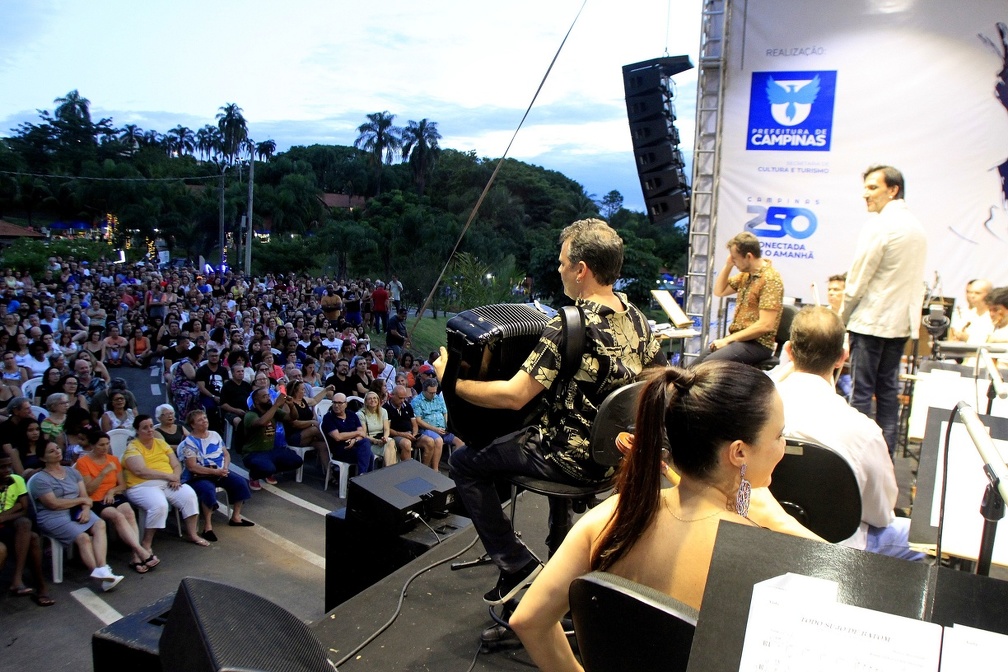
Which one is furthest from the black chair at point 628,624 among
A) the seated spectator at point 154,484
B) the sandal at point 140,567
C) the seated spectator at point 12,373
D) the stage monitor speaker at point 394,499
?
the seated spectator at point 12,373

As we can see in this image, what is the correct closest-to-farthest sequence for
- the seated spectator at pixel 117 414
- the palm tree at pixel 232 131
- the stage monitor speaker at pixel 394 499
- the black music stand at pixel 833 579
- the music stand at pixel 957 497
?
the black music stand at pixel 833 579 < the music stand at pixel 957 497 < the stage monitor speaker at pixel 394 499 < the seated spectator at pixel 117 414 < the palm tree at pixel 232 131

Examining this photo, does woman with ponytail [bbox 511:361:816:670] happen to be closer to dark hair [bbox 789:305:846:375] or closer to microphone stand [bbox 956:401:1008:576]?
microphone stand [bbox 956:401:1008:576]

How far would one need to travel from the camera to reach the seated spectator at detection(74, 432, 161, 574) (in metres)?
5.28

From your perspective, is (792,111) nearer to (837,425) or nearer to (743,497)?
(837,425)

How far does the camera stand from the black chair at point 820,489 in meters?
2.07

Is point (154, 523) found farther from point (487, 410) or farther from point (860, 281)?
point (860, 281)

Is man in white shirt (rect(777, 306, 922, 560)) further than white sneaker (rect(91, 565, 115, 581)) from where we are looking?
No

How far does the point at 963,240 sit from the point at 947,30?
6.42ft

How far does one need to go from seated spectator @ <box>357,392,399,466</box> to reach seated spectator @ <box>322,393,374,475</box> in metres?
0.15

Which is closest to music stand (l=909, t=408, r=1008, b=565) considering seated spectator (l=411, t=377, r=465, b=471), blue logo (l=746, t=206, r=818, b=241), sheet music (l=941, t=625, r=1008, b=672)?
sheet music (l=941, t=625, r=1008, b=672)

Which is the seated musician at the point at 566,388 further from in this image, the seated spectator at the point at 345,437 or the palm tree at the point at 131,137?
the palm tree at the point at 131,137

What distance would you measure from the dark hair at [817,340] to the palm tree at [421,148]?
174 feet

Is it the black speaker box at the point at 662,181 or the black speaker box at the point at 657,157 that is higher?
the black speaker box at the point at 657,157

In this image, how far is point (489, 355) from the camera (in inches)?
94.7
